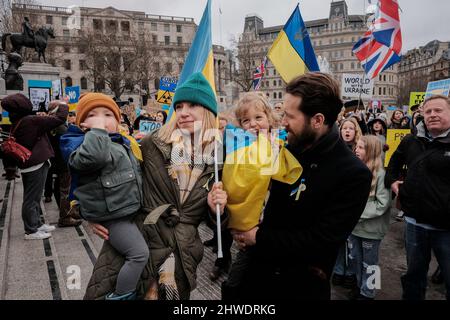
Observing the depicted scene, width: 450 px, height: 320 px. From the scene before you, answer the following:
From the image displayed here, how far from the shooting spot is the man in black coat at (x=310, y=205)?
175cm

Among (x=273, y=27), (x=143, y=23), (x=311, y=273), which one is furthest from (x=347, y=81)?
(x=273, y=27)

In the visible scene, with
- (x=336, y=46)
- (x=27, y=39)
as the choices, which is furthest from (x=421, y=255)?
(x=336, y=46)

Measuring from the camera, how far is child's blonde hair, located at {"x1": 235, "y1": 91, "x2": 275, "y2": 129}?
285cm

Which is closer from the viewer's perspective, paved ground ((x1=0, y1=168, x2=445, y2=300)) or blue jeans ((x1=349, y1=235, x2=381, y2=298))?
paved ground ((x1=0, y1=168, x2=445, y2=300))

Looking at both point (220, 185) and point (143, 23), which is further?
point (143, 23)

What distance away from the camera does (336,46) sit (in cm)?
9119

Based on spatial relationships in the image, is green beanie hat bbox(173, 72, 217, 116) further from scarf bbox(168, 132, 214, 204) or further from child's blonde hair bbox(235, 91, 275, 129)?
child's blonde hair bbox(235, 91, 275, 129)

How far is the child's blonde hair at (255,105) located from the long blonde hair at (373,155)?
158cm

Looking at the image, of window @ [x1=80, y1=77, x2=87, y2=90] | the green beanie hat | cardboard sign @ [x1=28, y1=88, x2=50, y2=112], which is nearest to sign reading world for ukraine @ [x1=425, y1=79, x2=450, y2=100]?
the green beanie hat

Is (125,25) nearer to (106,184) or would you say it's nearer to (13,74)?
(13,74)

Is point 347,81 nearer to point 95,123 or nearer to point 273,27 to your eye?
point 95,123

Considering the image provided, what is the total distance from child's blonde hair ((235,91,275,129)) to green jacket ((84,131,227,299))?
1.03 meters

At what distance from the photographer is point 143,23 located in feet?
254
